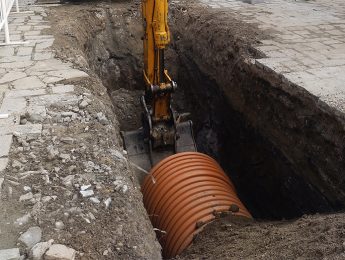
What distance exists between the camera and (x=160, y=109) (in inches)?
202

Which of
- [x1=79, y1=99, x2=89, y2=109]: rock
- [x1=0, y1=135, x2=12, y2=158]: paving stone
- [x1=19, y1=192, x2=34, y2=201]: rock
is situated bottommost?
[x1=19, y1=192, x2=34, y2=201]: rock

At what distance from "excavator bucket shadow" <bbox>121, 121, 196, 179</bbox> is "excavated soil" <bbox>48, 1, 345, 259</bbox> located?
31.4 inches

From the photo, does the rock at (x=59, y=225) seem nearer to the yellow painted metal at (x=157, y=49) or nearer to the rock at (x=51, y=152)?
the rock at (x=51, y=152)

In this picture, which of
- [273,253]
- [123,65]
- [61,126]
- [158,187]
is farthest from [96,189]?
[123,65]

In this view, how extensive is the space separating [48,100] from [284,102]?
8.38 ft

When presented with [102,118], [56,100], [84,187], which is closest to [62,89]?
[56,100]

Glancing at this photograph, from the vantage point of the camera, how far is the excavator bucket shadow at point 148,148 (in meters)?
5.38

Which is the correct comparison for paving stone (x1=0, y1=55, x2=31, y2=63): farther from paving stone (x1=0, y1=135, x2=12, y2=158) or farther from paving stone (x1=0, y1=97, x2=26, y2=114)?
paving stone (x1=0, y1=135, x2=12, y2=158)

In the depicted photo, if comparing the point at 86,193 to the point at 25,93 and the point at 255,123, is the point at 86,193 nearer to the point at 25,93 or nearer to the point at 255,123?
the point at 25,93

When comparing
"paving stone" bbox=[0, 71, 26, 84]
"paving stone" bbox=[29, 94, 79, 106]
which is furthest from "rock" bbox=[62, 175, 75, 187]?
"paving stone" bbox=[0, 71, 26, 84]

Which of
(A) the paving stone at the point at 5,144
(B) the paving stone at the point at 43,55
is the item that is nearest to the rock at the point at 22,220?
(A) the paving stone at the point at 5,144

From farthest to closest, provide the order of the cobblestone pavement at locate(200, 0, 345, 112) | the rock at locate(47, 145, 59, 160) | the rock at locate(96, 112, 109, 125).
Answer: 1. the cobblestone pavement at locate(200, 0, 345, 112)
2. the rock at locate(96, 112, 109, 125)
3. the rock at locate(47, 145, 59, 160)

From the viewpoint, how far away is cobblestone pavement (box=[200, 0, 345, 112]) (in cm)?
466

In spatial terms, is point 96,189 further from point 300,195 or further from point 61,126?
point 300,195
